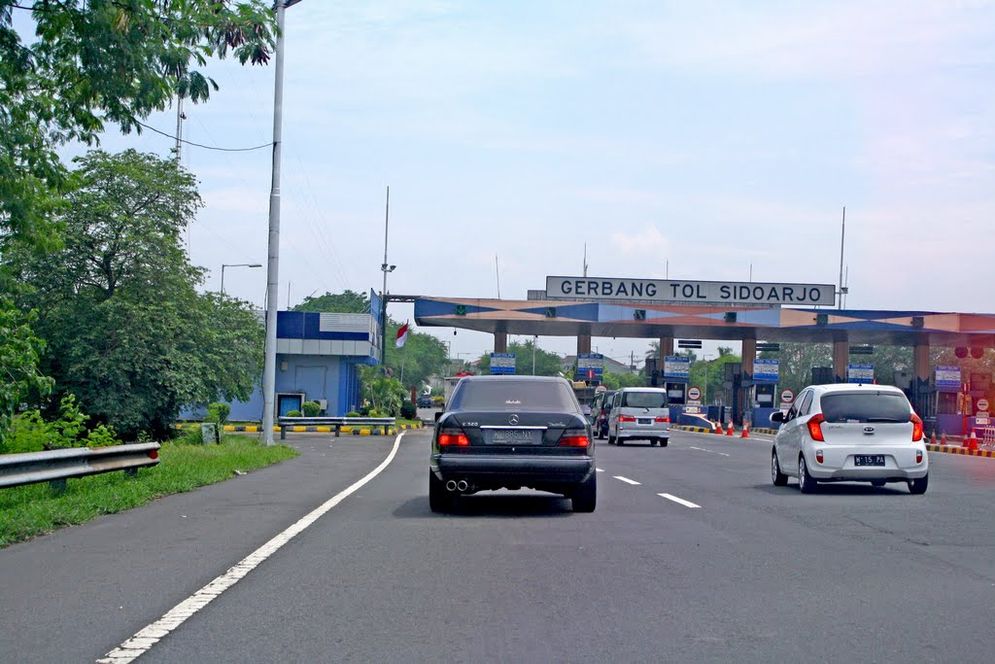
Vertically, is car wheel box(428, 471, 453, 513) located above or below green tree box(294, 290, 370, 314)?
below

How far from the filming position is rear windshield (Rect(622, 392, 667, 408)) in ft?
127

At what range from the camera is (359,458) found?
2720cm

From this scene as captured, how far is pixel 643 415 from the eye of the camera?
38.7m

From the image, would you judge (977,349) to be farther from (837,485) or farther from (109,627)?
(109,627)

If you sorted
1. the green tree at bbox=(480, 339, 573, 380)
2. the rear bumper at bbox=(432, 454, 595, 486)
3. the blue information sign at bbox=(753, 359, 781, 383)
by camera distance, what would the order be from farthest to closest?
the green tree at bbox=(480, 339, 573, 380) → the blue information sign at bbox=(753, 359, 781, 383) → the rear bumper at bbox=(432, 454, 595, 486)

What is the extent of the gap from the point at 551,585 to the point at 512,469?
4.41 metres

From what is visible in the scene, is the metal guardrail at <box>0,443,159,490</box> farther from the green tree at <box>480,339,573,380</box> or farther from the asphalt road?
the green tree at <box>480,339,573,380</box>

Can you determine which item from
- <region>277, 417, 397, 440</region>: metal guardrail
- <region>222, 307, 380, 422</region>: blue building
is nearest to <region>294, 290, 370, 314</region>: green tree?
<region>222, 307, 380, 422</region>: blue building

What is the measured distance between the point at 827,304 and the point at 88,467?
53.1 meters

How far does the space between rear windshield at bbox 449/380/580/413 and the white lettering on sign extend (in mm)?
47565

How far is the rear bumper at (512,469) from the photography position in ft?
41.1

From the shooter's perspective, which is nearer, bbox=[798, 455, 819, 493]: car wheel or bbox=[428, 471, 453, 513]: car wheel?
bbox=[428, 471, 453, 513]: car wheel

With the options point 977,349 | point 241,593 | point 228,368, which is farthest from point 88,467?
point 977,349

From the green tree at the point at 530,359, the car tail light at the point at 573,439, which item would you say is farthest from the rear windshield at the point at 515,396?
the green tree at the point at 530,359
